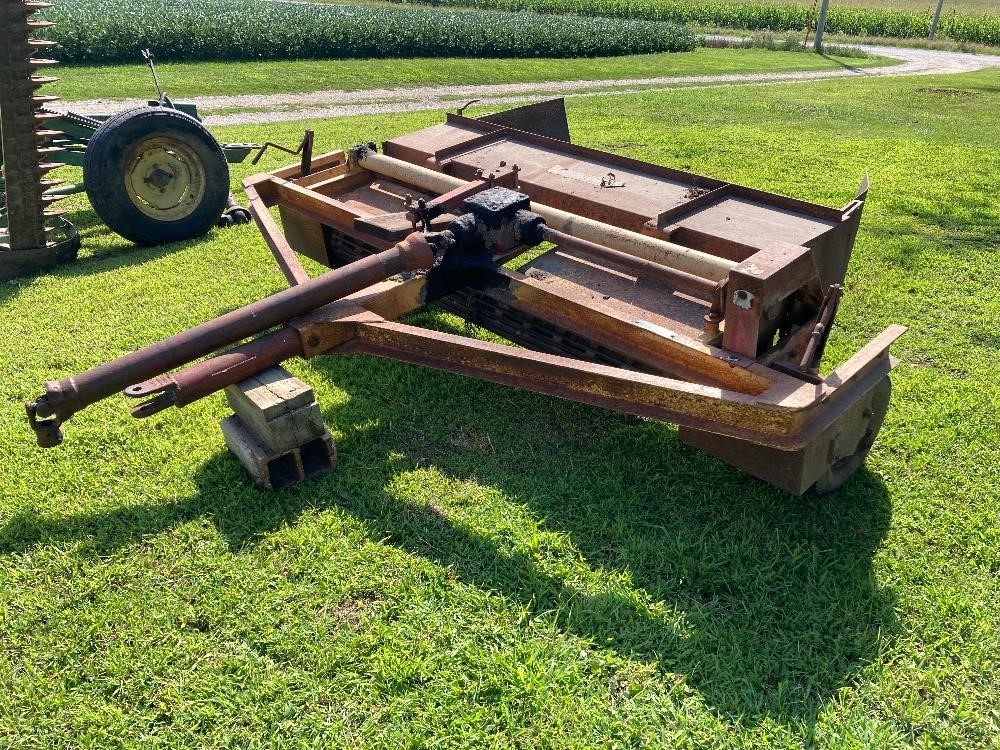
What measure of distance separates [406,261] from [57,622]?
2.08m

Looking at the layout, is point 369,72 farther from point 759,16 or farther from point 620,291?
point 759,16

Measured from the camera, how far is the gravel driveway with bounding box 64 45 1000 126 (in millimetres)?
12969

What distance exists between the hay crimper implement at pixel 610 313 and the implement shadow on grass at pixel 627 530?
12.5 inches

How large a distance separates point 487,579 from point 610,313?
1.30 m

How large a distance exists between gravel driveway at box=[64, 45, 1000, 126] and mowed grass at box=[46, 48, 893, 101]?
0.64 m

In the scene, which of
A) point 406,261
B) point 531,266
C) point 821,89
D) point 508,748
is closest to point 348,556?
point 508,748

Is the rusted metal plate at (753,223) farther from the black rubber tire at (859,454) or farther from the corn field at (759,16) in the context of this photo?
the corn field at (759,16)

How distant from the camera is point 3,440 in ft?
12.6

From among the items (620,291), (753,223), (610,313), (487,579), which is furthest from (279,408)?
(753,223)

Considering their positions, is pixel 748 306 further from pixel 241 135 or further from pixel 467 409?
pixel 241 135

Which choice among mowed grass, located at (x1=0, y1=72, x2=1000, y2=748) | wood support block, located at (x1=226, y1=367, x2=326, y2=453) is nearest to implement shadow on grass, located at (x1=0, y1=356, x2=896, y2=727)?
mowed grass, located at (x1=0, y1=72, x2=1000, y2=748)

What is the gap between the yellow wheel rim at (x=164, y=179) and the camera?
6.26m

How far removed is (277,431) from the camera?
329 cm

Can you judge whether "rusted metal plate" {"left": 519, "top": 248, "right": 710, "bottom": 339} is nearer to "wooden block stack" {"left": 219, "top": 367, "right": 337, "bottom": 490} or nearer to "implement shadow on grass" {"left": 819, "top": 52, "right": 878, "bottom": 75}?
"wooden block stack" {"left": 219, "top": 367, "right": 337, "bottom": 490}
